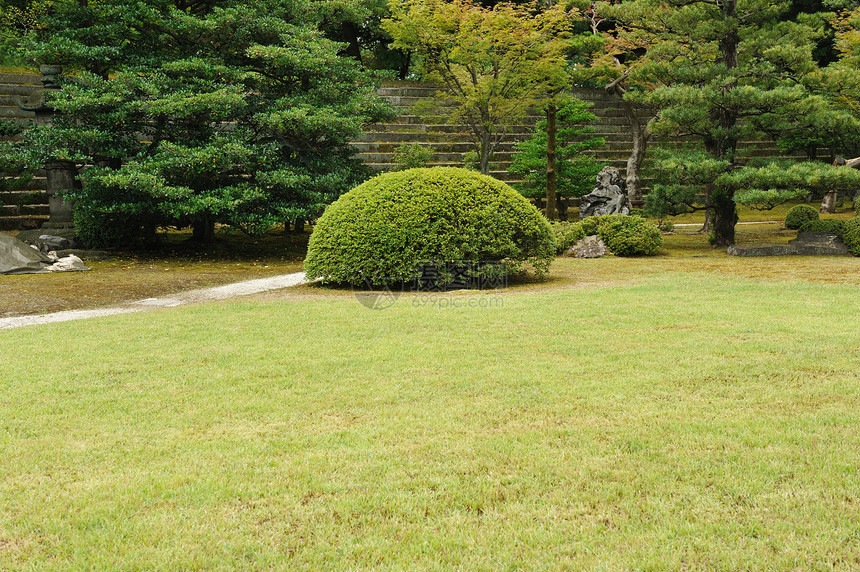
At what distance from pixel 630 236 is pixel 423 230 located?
214 inches

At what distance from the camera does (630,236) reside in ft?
40.7

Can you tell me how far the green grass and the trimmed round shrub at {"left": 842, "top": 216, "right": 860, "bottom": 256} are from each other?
7138mm

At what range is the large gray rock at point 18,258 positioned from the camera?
10453mm

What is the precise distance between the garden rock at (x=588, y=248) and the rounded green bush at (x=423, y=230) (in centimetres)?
344

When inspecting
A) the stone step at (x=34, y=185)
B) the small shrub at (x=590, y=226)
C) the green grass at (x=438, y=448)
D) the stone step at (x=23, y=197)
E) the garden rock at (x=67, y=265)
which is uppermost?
the stone step at (x=34, y=185)

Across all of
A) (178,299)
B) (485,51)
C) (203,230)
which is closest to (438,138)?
(485,51)

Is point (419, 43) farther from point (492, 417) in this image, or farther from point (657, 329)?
point (492, 417)

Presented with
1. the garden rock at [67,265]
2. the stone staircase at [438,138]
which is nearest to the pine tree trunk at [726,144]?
the stone staircase at [438,138]

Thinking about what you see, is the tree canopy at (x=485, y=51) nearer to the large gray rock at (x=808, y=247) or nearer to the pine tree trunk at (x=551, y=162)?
the pine tree trunk at (x=551, y=162)

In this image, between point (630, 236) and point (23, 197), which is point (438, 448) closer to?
point (630, 236)

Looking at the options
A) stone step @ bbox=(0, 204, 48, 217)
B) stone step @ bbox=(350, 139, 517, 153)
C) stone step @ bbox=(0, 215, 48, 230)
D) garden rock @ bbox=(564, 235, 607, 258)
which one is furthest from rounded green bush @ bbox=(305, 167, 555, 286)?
stone step @ bbox=(350, 139, 517, 153)

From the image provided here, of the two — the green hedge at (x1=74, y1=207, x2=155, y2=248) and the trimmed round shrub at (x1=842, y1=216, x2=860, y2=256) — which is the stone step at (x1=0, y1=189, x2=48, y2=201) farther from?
the trimmed round shrub at (x1=842, y1=216, x2=860, y2=256)

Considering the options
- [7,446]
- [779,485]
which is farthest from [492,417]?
[7,446]

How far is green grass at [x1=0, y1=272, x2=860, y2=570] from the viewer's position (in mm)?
2264
